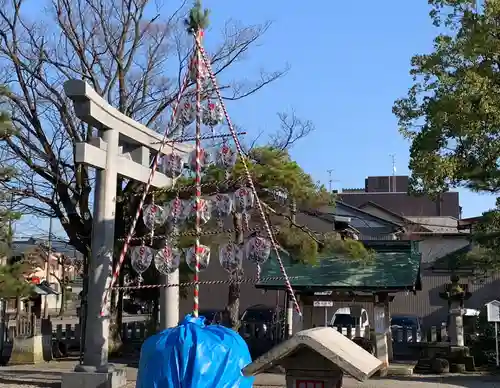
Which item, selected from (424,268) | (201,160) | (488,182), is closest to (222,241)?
(201,160)

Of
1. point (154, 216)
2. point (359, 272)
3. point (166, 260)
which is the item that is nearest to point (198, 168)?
point (154, 216)

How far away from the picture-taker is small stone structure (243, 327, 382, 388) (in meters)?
5.62

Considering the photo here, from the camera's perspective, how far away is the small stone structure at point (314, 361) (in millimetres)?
5625

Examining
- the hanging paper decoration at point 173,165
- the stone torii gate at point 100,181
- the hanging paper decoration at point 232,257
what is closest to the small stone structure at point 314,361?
the hanging paper decoration at point 232,257

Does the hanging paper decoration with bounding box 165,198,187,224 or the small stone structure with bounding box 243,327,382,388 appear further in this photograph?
the hanging paper decoration with bounding box 165,198,187,224

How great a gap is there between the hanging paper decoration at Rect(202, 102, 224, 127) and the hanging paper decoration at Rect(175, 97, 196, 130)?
239mm

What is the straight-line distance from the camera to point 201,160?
1255 cm

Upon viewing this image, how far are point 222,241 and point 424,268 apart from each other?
1827cm

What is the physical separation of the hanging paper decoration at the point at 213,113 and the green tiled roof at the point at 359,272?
22.4 feet

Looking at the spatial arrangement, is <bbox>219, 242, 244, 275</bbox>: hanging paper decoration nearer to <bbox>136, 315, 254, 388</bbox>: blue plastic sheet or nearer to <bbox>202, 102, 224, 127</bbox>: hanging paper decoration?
<bbox>202, 102, 224, 127</bbox>: hanging paper decoration

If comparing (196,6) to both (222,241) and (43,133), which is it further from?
(43,133)

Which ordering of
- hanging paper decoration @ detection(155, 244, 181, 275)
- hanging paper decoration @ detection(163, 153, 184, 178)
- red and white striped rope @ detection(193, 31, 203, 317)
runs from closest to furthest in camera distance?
red and white striped rope @ detection(193, 31, 203, 317) < hanging paper decoration @ detection(155, 244, 181, 275) < hanging paper decoration @ detection(163, 153, 184, 178)

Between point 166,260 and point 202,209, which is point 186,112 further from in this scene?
point 166,260

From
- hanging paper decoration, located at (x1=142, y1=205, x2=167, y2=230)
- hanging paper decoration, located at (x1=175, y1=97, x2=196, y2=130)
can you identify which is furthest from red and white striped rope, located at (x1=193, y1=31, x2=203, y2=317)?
hanging paper decoration, located at (x1=142, y1=205, x2=167, y2=230)
